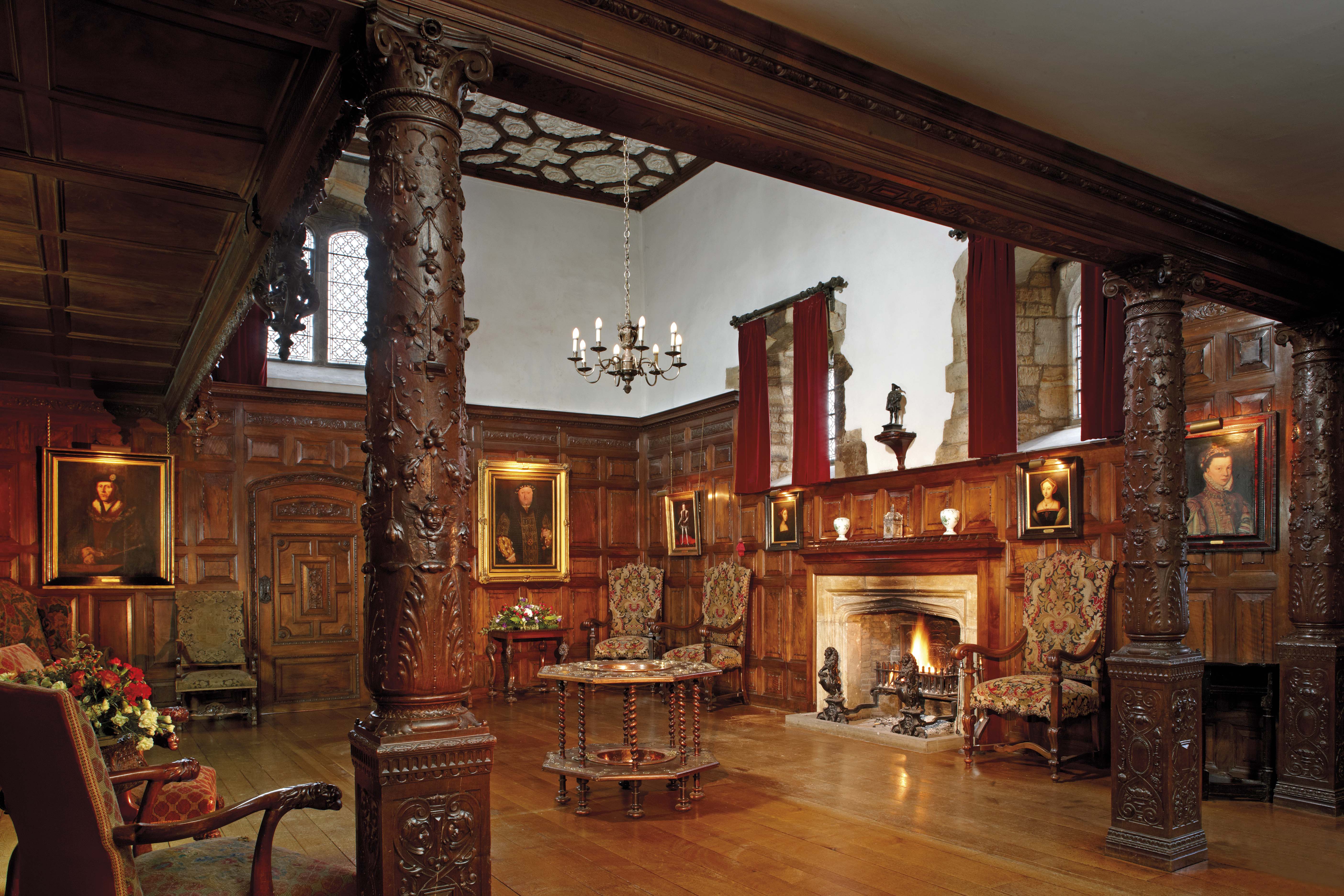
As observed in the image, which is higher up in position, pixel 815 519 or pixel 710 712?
pixel 815 519

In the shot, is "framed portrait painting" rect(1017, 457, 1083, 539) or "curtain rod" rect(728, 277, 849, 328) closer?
"framed portrait painting" rect(1017, 457, 1083, 539)

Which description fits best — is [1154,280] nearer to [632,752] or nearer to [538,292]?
[632,752]

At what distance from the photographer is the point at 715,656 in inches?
378

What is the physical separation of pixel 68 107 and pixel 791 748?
6.18 meters

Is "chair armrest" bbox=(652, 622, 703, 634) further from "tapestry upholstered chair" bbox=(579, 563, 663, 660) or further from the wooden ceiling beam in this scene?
the wooden ceiling beam

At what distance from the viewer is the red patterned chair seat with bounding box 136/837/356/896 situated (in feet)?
8.61

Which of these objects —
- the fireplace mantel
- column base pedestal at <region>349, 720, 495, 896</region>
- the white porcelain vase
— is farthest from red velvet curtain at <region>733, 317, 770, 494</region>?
column base pedestal at <region>349, 720, 495, 896</region>

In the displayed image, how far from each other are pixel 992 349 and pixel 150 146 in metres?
5.92

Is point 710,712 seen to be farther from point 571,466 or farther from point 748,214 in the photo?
point 748,214

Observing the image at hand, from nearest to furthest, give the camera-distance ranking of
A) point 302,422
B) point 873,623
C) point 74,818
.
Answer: point 74,818
point 873,623
point 302,422

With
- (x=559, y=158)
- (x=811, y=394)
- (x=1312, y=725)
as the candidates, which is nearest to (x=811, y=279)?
(x=811, y=394)

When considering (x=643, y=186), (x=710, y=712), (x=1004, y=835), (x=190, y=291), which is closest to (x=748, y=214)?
(x=643, y=186)

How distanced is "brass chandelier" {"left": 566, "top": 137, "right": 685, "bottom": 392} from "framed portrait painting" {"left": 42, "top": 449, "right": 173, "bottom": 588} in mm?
4383

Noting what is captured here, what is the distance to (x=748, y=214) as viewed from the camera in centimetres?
1066
